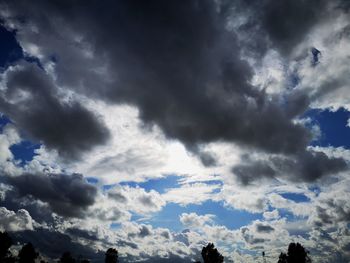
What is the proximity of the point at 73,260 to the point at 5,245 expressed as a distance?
96.5 feet

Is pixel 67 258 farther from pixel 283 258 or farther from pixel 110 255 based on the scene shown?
pixel 283 258

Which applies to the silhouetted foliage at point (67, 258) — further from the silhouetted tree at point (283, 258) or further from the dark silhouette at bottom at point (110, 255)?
the silhouetted tree at point (283, 258)

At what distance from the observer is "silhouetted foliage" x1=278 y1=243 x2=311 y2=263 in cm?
9081

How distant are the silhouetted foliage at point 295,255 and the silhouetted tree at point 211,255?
744 inches

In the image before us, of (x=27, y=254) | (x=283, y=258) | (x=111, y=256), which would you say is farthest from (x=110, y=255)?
(x=283, y=258)

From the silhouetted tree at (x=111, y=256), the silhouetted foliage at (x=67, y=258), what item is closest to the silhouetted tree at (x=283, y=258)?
the silhouetted tree at (x=111, y=256)

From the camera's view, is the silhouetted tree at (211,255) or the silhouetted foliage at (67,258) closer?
the silhouetted tree at (211,255)

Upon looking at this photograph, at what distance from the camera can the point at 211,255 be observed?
328 feet

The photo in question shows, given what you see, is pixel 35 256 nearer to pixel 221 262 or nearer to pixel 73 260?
pixel 73 260

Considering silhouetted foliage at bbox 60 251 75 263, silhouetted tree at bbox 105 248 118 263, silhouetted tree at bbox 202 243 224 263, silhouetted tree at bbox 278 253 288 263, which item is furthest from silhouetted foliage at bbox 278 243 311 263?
silhouetted foliage at bbox 60 251 75 263

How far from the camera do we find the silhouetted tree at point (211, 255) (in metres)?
99.2

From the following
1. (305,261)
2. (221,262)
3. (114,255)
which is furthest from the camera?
(114,255)

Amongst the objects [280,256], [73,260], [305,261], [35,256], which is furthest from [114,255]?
[305,261]

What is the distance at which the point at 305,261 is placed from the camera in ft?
299
